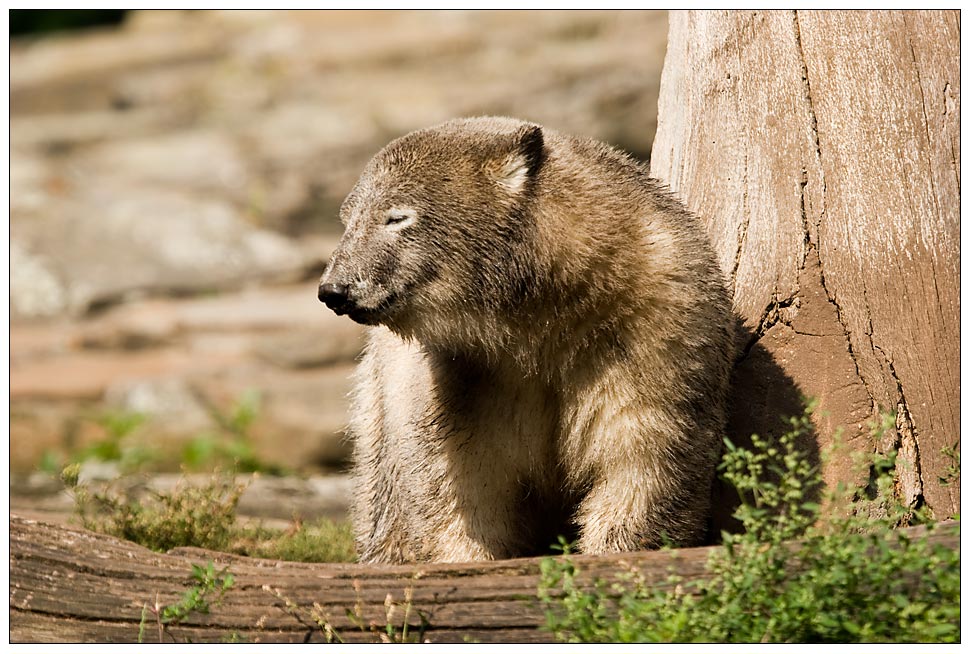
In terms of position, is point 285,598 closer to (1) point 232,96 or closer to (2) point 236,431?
(2) point 236,431

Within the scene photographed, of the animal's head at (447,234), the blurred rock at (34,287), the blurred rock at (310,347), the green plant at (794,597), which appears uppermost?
the blurred rock at (34,287)

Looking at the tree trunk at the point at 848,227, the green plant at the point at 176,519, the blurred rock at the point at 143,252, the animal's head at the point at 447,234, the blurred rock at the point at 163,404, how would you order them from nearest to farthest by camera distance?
the animal's head at the point at 447,234 → the tree trunk at the point at 848,227 → the green plant at the point at 176,519 → the blurred rock at the point at 163,404 → the blurred rock at the point at 143,252

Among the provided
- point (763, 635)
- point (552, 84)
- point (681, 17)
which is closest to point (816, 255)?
point (681, 17)

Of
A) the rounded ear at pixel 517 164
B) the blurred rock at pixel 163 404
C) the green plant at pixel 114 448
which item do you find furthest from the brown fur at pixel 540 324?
the blurred rock at pixel 163 404

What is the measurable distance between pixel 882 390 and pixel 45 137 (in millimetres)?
18533

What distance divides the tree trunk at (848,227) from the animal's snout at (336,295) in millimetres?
2211

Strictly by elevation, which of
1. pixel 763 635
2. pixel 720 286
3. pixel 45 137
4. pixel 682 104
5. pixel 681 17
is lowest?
pixel 763 635

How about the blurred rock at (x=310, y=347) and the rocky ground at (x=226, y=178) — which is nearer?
the rocky ground at (x=226, y=178)

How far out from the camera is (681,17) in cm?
661

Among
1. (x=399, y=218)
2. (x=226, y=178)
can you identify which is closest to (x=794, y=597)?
(x=399, y=218)

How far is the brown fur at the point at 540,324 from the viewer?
4.99 meters

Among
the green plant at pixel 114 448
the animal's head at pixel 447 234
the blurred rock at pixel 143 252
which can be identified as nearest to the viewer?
the animal's head at pixel 447 234

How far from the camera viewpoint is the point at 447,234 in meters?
4.98

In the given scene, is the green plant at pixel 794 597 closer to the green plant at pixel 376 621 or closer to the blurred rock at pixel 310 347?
the green plant at pixel 376 621
